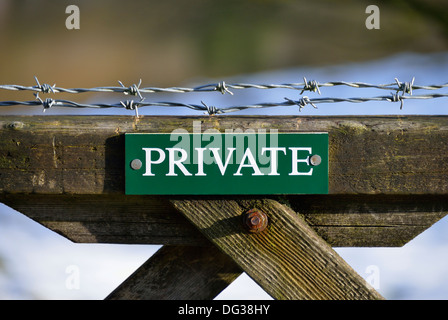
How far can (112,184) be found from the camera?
1.19m

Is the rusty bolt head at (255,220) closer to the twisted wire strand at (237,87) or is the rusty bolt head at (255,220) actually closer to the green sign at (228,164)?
the green sign at (228,164)

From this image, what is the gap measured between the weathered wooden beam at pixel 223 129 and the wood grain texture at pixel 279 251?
15 cm

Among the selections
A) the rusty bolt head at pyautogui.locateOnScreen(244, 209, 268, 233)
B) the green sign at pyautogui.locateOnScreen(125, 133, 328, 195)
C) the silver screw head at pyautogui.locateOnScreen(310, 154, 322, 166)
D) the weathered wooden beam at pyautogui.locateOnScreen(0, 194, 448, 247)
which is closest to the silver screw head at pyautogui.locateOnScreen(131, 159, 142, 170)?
the green sign at pyautogui.locateOnScreen(125, 133, 328, 195)

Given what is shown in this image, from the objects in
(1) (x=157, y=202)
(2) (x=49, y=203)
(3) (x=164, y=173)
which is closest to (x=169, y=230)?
(1) (x=157, y=202)

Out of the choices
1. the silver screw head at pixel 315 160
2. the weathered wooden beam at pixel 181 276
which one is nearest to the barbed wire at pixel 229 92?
the silver screw head at pixel 315 160

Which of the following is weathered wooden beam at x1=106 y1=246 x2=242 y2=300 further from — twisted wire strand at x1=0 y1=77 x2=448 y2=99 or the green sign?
twisted wire strand at x1=0 y1=77 x2=448 y2=99

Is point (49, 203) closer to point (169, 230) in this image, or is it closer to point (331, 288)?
point (169, 230)

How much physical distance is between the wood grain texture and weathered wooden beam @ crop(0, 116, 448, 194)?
0.15 metres

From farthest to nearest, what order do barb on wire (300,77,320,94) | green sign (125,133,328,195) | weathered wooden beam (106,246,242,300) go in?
weathered wooden beam (106,246,242,300) → barb on wire (300,77,320,94) → green sign (125,133,328,195)

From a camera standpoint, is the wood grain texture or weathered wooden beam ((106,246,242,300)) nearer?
the wood grain texture

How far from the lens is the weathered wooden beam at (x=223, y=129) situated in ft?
3.86

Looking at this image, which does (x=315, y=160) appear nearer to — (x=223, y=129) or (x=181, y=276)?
(x=223, y=129)

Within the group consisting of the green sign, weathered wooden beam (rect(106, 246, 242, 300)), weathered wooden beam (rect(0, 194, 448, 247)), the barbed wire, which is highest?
the barbed wire

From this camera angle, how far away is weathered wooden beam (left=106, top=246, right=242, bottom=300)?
1.38 meters
